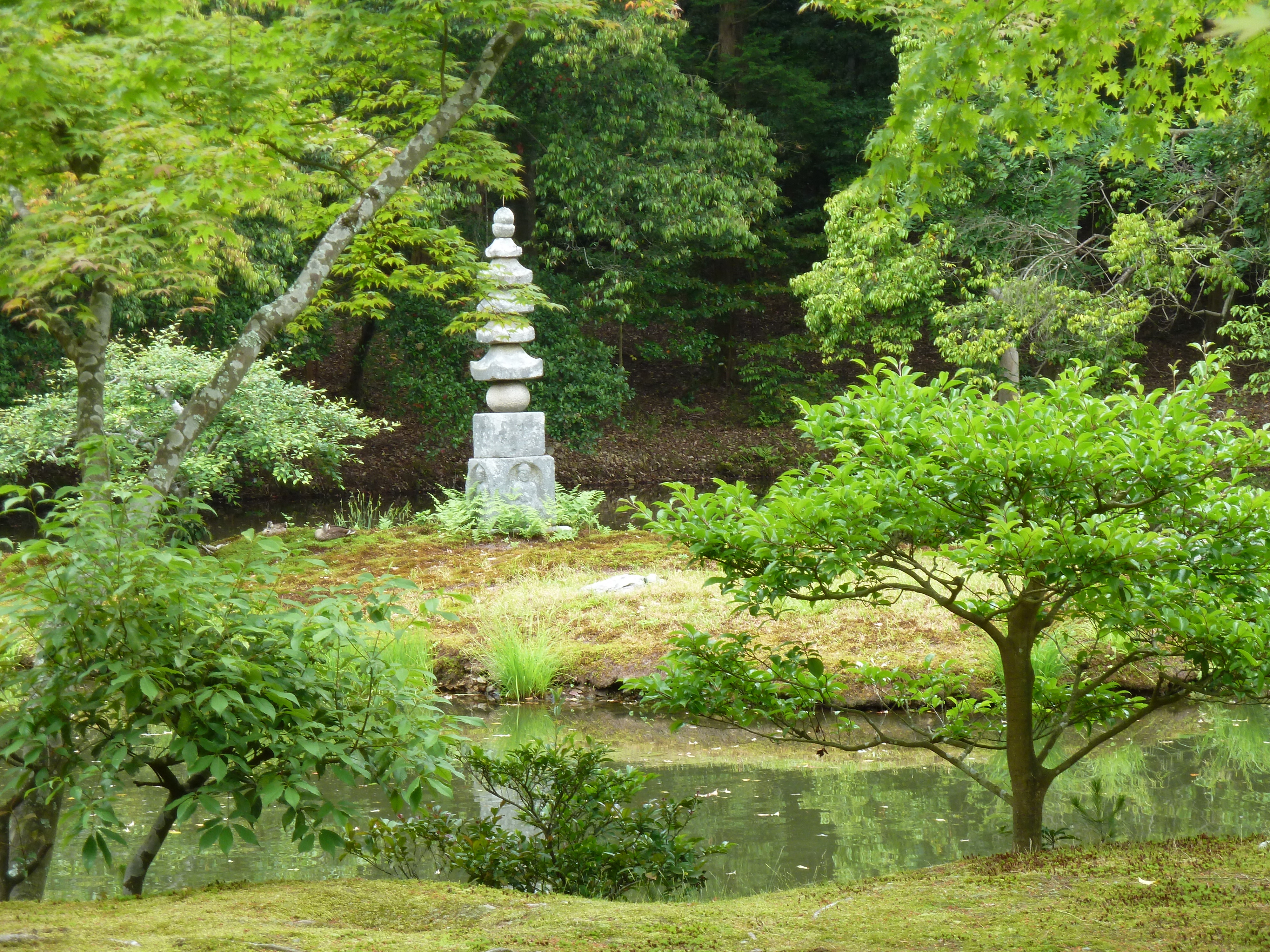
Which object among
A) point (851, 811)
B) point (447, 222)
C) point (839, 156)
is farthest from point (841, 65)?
point (851, 811)

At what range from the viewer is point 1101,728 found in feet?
20.3

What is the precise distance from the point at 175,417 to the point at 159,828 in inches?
342

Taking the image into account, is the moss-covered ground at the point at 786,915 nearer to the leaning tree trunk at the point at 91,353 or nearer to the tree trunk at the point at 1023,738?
the tree trunk at the point at 1023,738

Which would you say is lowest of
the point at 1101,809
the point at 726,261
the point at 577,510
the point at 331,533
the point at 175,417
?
the point at 1101,809

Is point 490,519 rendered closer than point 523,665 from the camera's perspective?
No

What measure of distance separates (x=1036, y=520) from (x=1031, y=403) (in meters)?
0.33

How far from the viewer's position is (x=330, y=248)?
4.14 m

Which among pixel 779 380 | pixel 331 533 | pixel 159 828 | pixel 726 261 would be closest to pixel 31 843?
pixel 159 828

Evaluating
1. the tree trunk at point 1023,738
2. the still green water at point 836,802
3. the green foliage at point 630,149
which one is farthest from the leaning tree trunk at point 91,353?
the green foliage at point 630,149

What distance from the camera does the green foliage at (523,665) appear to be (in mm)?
7262

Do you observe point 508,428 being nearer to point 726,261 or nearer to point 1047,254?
point 1047,254

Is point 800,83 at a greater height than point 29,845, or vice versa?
point 800,83

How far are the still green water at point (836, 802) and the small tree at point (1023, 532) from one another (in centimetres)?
82

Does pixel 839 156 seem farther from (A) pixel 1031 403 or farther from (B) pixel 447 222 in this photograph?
(A) pixel 1031 403
